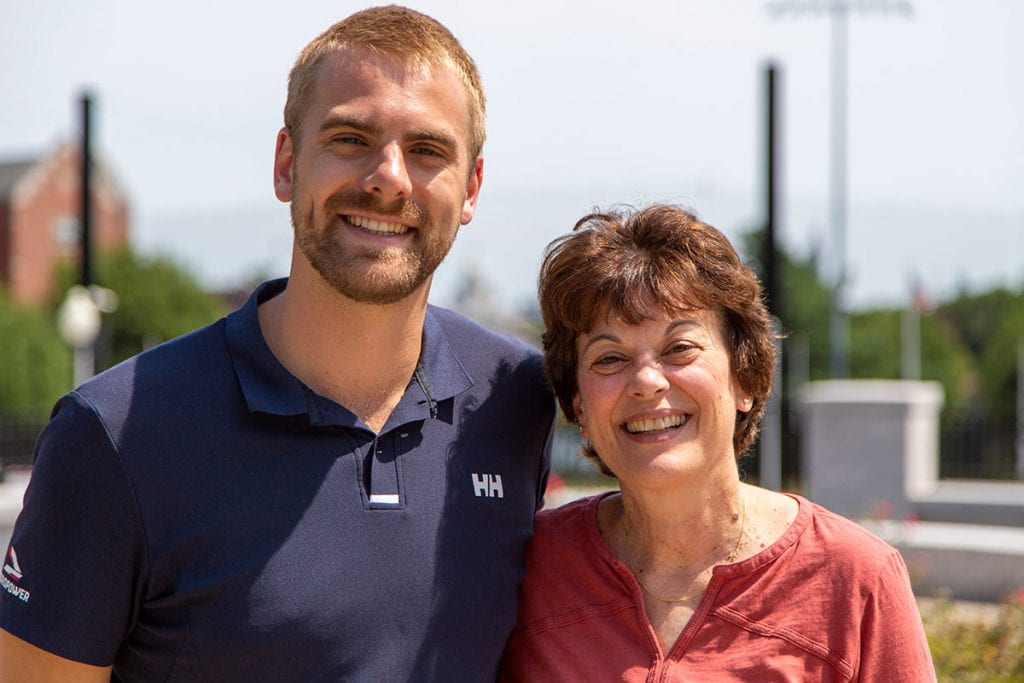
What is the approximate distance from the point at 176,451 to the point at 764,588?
126cm

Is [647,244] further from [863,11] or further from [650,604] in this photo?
[863,11]

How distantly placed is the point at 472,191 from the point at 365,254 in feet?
1.36

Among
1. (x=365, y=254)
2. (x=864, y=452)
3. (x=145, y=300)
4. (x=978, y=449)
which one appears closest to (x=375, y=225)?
(x=365, y=254)

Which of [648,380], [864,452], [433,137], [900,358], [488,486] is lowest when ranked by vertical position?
[900,358]

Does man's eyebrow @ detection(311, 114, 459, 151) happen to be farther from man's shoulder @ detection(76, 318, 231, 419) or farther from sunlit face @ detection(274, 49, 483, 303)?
man's shoulder @ detection(76, 318, 231, 419)

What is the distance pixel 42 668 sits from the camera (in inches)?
96.7

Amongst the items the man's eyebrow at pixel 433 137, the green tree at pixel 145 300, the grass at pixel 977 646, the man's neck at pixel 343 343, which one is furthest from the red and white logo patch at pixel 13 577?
the green tree at pixel 145 300

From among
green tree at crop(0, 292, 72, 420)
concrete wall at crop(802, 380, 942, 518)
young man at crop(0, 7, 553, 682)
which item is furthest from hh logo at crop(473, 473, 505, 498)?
green tree at crop(0, 292, 72, 420)

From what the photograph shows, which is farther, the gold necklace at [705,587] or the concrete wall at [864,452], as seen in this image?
the concrete wall at [864,452]

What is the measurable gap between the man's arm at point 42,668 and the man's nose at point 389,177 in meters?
1.09

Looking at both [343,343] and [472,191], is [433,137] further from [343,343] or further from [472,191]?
[343,343]

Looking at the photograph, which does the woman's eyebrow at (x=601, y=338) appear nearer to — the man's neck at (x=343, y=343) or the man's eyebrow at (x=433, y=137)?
the man's neck at (x=343, y=343)

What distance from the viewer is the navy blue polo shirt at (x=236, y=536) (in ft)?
7.92

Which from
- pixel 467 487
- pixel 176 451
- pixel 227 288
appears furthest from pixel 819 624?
pixel 227 288
